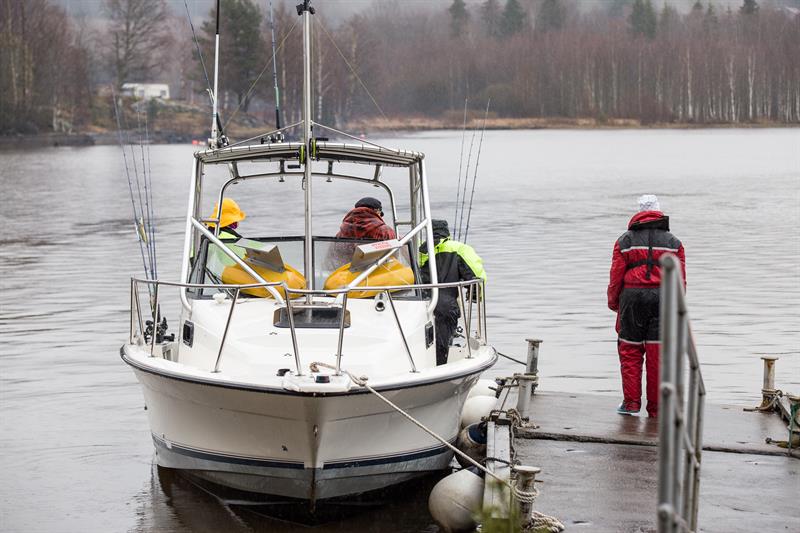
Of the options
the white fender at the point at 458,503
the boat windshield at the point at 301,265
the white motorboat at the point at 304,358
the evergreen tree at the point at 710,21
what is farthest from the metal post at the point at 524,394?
the evergreen tree at the point at 710,21

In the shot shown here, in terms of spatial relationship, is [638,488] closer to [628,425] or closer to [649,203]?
[628,425]

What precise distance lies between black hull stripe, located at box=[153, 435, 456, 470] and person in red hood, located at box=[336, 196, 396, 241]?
184 cm

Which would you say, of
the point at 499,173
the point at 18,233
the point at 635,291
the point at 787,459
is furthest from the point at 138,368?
the point at 499,173

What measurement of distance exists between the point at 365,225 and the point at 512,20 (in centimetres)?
16021

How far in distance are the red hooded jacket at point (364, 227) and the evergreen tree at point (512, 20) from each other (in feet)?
518

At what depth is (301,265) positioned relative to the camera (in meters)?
9.52

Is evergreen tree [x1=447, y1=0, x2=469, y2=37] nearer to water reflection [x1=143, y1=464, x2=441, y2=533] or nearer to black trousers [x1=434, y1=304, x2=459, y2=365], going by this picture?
black trousers [x1=434, y1=304, x2=459, y2=365]

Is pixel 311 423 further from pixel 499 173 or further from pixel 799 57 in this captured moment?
pixel 799 57

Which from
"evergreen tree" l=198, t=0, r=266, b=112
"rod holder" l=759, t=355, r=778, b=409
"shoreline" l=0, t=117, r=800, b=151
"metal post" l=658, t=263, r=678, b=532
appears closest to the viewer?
"metal post" l=658, t=263, r=678, b=532

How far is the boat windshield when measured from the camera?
9.05m

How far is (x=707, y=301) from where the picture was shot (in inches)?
729

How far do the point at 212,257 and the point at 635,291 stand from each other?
3.20 metres

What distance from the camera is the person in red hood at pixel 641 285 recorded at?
8.75m

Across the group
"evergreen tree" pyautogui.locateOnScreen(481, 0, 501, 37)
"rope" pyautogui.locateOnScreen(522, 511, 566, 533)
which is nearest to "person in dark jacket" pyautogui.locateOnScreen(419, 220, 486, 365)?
"rope" pyautogui.locateOnScreen(522, 511, 566, 533)
